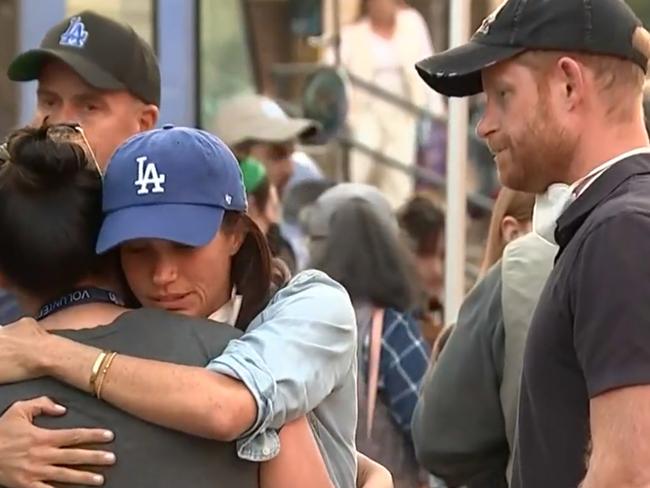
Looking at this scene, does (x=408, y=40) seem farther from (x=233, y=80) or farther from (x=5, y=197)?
(x=5, y=197)

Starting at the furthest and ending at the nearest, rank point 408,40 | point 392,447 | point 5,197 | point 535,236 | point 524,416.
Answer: point 408,40 → point 392,447 → point 535,236 → point 524,416 → point 5,197

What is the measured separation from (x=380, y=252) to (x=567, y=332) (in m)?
2.05

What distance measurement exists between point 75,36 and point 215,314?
1.00 m

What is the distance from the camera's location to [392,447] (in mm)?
3736

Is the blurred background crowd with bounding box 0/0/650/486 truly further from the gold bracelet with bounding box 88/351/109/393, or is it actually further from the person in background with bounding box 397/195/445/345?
the gold bracelet with bounding box 88/351/109/393

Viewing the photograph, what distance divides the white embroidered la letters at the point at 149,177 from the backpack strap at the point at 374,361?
1.82 meters

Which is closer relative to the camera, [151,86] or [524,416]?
[524,416]

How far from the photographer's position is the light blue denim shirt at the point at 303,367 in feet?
6.15

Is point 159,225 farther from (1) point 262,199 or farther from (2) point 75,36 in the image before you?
(1) point 262,199

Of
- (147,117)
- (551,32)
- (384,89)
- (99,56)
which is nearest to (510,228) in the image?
(147,117)

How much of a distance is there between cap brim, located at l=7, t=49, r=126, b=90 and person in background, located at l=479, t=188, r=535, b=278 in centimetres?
102

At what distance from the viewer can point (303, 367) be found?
1.93 meters

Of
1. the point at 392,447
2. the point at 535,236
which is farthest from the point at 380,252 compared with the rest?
the point at 535,236

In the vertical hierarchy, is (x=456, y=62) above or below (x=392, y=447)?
above
